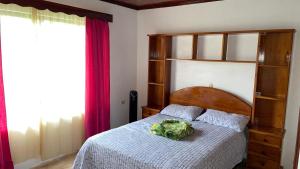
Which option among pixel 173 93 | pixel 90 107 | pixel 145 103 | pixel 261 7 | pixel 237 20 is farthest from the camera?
pixel 145 103

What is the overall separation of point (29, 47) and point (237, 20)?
9.02 ft

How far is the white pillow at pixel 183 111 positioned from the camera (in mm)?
3293

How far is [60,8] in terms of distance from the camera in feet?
9.61

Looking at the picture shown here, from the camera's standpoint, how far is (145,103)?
4.33 metres

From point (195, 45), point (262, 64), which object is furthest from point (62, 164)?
point (262, 64)

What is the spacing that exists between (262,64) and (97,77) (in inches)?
91.1

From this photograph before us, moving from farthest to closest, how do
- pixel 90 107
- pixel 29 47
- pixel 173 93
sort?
pixel 173 93 → pixel 90 107 → pixel 29 47

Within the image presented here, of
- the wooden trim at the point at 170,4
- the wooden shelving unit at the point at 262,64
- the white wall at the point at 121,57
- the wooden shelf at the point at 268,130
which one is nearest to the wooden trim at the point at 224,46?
the wooden shelving unit at the point at 262,64

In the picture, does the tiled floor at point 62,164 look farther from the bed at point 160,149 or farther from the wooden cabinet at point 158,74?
the wooden cabinet at point 158,74

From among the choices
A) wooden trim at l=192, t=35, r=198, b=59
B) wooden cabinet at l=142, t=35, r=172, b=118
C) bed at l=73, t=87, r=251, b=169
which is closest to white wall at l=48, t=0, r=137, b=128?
wooden cabinet at l=142, t=35, r=172, b=118

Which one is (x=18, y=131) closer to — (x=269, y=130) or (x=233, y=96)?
(x=233, y=96)

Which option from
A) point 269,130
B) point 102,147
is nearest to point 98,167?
point 102,147

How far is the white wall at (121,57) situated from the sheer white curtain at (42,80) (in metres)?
0.65

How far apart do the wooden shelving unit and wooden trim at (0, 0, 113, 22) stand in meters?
1.06
